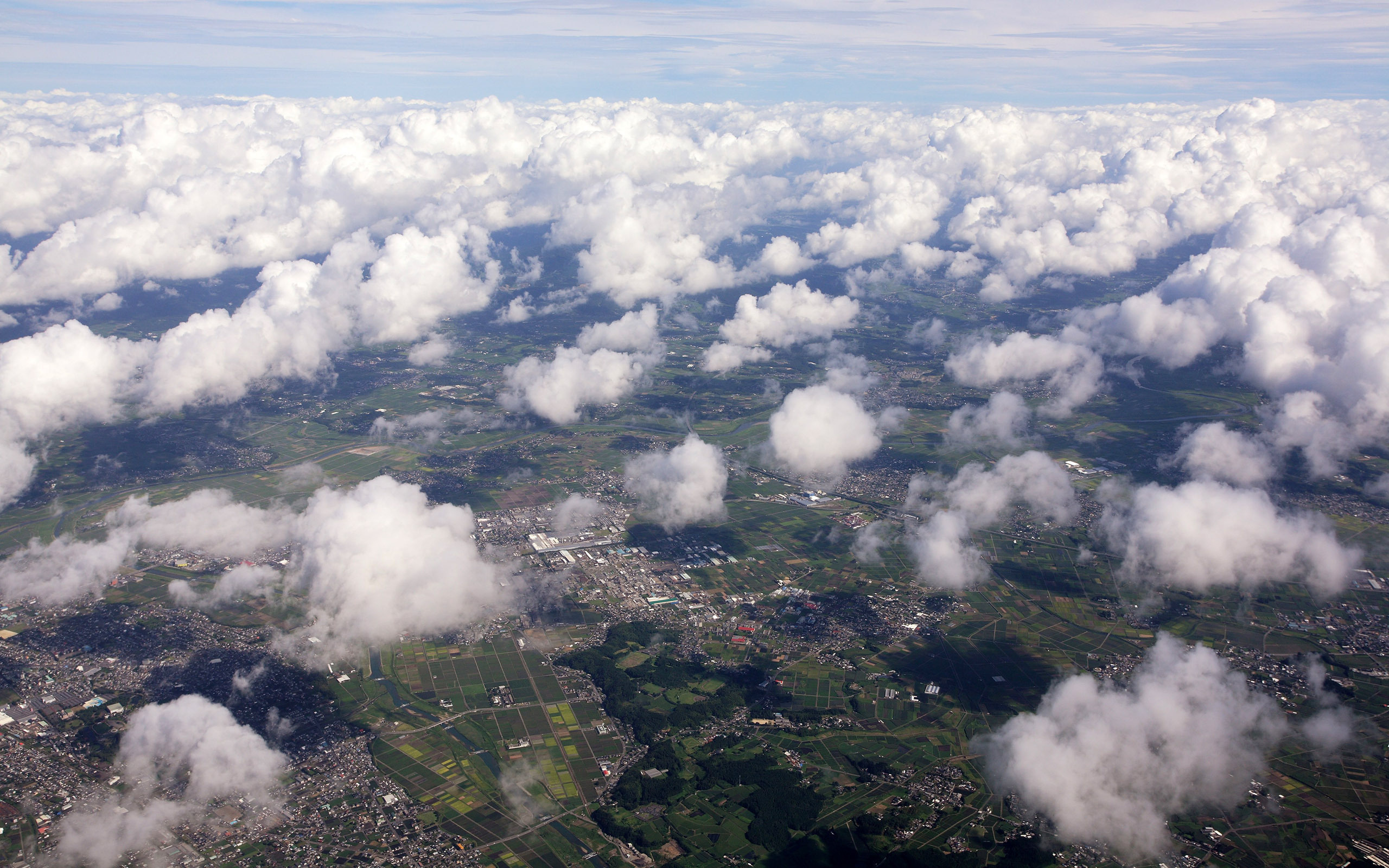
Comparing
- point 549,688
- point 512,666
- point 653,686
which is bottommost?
point 512,666

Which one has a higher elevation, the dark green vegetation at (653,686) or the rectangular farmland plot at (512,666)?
the dark green vegetation at (653,686)

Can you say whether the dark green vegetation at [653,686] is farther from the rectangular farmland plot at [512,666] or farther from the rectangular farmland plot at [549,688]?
the rectangular farmland plot at [512,666]

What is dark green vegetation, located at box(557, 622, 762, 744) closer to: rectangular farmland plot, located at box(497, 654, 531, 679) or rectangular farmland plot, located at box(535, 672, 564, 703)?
rectangular farmland plot, located at box(535, 672, 564, 703)

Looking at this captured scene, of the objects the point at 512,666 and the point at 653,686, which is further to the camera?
the point at 512,666

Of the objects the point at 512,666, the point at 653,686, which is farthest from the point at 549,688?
the point at 653,686

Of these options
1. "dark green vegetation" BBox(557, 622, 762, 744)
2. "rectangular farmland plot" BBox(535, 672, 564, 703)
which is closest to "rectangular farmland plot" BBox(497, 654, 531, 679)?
"rectangular farmland plot" BBox(535, 672, 564, 703)

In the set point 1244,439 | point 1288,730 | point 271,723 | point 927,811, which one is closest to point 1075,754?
point 927,811

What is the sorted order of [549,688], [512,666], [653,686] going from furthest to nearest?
1. [512,666]
2. [653,686]
3. [549,688]

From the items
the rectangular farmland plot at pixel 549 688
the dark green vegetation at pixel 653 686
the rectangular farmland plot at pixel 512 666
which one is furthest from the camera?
the rectangular farmland plot at pixel 512 666

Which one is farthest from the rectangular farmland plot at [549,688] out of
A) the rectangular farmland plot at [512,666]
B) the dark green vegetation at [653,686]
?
the dark green vegetation at [653,686]

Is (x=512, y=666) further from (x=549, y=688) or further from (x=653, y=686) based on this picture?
(x=653, y=686)

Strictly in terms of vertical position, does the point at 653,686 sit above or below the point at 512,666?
above
